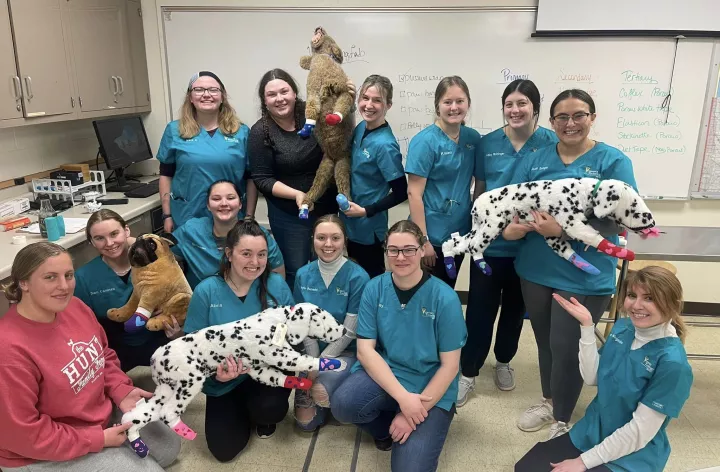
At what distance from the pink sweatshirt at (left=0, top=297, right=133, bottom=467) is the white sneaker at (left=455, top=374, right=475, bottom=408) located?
160 cm

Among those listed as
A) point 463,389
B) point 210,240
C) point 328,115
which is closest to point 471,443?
point 463,389

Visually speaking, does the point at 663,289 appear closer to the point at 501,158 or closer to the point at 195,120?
the point at 501,158

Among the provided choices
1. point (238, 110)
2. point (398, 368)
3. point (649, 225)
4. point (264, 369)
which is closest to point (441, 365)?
point (398, 368)

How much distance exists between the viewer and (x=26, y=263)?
1.59m

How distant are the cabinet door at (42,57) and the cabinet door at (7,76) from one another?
37 millimetres

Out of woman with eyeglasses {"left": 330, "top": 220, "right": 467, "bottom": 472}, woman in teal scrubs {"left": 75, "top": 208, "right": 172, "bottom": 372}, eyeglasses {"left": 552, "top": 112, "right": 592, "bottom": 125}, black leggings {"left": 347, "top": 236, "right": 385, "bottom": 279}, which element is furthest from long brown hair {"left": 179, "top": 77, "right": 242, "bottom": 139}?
eyeglasses {"left": 552, "top": 112, "right": 592, "bottom": 125}

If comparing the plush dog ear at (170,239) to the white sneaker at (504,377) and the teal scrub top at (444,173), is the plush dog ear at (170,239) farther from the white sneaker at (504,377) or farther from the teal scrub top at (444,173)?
the white sneaker at (504,377)

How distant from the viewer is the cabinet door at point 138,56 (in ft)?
11.1

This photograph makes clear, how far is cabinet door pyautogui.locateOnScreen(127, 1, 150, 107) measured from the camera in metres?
3.38

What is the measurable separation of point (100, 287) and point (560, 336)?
202cm

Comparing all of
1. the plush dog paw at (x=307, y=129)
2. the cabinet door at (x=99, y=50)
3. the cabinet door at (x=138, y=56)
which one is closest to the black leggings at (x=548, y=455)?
the plush dog paw at (x=307, y=129)

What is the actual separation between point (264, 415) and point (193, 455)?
0.36 metres

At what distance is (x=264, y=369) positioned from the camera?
2.00m

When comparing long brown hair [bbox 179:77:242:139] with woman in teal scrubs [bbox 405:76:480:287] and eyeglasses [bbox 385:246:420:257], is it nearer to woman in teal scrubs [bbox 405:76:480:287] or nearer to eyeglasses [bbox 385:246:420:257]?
woman in teal scrubs [bbox 405:76:480:287]
